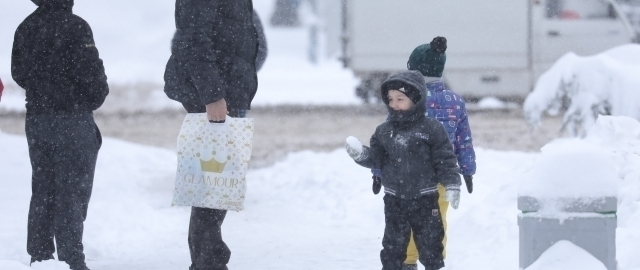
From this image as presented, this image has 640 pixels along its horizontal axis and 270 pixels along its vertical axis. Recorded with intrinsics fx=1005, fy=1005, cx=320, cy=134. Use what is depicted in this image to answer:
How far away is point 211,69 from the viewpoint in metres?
5.03

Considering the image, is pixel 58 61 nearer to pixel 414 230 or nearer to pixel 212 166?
pixel 212 166

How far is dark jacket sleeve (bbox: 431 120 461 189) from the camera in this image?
4945 millimetres

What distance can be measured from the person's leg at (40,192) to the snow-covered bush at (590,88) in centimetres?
681

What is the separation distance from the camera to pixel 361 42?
1938 centimetres

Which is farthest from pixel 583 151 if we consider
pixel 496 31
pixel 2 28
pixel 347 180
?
pixel 2 28

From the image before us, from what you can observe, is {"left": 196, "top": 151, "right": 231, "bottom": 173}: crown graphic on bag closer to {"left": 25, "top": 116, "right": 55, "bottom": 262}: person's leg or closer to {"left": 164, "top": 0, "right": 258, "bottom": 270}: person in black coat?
{"left": 164, "top": 0, "right": 258, "bottom": 270}: person in black coat

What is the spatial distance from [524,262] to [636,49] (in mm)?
8265

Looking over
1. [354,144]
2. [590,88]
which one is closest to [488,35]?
[590,88]

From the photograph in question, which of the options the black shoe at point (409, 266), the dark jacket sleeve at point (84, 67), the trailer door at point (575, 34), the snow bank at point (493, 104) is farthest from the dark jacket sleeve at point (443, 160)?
the snow bank at point (493, 104)

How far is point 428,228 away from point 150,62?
36375 millimetres

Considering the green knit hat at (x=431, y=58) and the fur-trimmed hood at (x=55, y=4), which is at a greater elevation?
the fur-trimmed hood at (x=55, y=4)

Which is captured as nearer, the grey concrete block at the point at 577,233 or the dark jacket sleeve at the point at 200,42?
the grey concrete block at the point at 577,233

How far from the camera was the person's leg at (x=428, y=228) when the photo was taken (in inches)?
198

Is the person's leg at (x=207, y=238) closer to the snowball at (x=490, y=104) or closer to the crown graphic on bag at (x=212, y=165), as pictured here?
the crown graphic on bag at (x=212, y=165)
